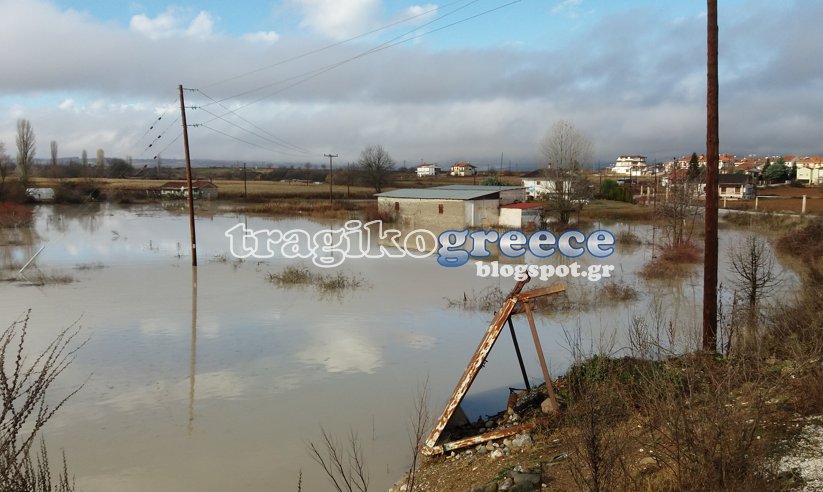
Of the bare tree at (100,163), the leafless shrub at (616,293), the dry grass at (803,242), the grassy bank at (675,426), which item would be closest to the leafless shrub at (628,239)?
A: the dry grass at (803,242)

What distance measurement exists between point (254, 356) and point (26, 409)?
308 inches

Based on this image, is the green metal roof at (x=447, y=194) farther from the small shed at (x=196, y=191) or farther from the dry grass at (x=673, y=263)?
the small shed at (x=196, y=191)

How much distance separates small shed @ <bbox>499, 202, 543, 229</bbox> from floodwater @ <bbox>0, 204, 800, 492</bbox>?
41.4 feet

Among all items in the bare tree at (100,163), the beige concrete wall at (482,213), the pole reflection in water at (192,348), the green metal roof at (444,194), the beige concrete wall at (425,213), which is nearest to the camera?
the pole reflection in water at (192,348)

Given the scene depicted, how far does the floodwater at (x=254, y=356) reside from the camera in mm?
7621

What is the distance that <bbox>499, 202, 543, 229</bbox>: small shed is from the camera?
1407 inches

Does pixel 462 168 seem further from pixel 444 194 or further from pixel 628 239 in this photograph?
pixel 628 239

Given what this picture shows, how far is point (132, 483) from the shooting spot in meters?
6.95

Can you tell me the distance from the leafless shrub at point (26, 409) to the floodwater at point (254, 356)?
0.38m

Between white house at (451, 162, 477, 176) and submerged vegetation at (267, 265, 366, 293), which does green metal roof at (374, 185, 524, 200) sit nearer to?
submerged vegetation at (267, 265, 366, 293)

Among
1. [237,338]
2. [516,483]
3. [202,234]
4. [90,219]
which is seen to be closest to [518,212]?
[202,234]

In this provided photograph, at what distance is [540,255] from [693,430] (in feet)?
74.3

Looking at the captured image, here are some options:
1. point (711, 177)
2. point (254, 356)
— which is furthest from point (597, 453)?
point (254, 356)

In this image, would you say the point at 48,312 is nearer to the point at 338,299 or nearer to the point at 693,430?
the point at 338,299
